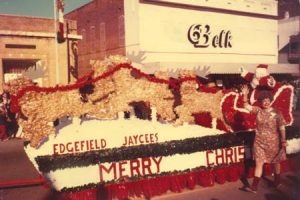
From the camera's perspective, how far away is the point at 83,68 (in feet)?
88.6

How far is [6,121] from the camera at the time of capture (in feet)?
45.0

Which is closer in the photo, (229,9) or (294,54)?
(229,9)

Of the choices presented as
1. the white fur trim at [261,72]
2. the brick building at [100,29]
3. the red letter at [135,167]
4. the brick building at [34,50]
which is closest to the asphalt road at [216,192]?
the red letter at [135,167]

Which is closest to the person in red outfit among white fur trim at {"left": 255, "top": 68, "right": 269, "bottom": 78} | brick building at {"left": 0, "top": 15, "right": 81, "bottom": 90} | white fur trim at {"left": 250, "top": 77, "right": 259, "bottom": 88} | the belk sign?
brick building at {"left": 0, "top": 15, "right": 81, "bottom": 90}

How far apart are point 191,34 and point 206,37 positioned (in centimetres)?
113

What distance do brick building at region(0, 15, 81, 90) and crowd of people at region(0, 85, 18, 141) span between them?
171 inches

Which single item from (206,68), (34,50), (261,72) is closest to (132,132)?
(261,72)

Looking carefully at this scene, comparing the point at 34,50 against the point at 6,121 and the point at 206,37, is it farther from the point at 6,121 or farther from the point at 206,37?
the point at 206,37

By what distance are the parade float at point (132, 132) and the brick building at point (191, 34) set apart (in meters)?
8.56

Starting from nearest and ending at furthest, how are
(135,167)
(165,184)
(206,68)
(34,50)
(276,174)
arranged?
(135,167), (165,184), (276,174), (206,68), (34,50)

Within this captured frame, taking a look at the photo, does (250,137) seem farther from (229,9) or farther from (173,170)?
(229,9)

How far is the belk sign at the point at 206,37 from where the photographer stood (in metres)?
17.7

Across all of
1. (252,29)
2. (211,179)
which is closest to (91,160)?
(211,179)

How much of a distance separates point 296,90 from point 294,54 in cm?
1043
